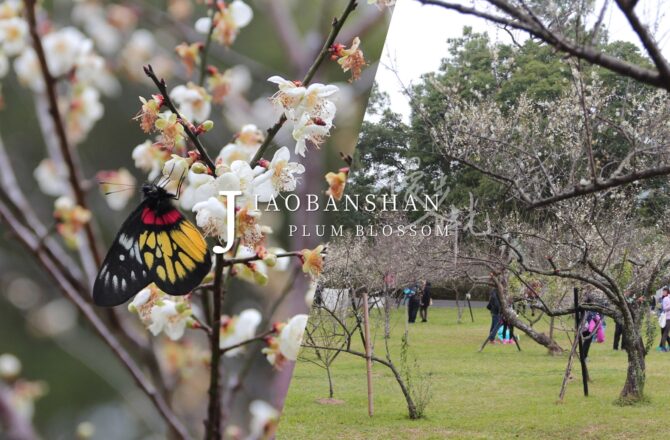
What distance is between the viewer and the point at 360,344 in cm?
216

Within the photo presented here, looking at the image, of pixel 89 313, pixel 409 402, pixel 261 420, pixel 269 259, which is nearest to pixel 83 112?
pixel 89 313

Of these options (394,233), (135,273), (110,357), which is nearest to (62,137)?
(135,273)

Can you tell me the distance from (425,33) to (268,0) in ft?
1.58

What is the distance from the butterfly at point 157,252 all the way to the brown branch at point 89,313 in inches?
6.7

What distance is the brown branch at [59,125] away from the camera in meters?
2.00

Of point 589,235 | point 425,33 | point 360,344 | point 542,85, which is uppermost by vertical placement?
point 425,33

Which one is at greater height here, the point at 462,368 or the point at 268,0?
the point at 268,0

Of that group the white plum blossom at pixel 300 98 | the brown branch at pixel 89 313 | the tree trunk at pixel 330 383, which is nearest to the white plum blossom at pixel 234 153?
the white plum blossom at pixel 300 98

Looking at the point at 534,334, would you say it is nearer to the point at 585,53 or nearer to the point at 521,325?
the point at 521,325

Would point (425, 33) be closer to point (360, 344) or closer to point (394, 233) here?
point (394, 233)

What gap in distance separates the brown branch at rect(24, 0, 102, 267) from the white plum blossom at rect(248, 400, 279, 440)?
62 centimetres

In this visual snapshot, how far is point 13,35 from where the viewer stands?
6.68ft

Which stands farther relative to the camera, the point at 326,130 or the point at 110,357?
the point at 110,357

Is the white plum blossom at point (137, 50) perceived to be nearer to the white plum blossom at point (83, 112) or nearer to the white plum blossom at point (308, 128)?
the white plum blossom at point (83, 112)
